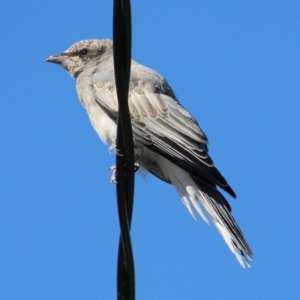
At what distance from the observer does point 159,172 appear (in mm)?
8023

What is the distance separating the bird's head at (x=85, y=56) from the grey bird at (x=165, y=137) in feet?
1.64

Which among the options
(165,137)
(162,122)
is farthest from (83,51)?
(165,137)

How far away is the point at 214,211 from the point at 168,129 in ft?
3.47

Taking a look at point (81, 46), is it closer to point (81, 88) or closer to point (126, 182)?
point (81, 88)

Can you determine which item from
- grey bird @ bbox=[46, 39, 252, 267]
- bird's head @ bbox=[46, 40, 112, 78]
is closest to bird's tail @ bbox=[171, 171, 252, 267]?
grey bird @ bbox=[46, 39, 252, 267]

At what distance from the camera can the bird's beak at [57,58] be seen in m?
9.75

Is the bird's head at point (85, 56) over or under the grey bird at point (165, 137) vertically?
over

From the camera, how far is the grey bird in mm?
7262

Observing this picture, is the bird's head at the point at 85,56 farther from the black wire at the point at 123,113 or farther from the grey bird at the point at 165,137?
the black wire at the point at 123,113

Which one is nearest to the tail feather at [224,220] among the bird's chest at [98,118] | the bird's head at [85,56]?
the bird's chest at [98,118]

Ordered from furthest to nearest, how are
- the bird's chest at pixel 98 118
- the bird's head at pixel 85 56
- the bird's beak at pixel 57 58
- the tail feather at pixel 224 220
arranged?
the bird's beak at pixel 57 58
the bird's head at pixel 85 56
the bird's chest at pixel 98 118
the tail feather at pixel 224 220

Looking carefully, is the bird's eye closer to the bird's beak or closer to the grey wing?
the bird's beak

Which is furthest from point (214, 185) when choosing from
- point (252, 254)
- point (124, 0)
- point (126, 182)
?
point (124, 0)

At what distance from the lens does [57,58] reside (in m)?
9.78
